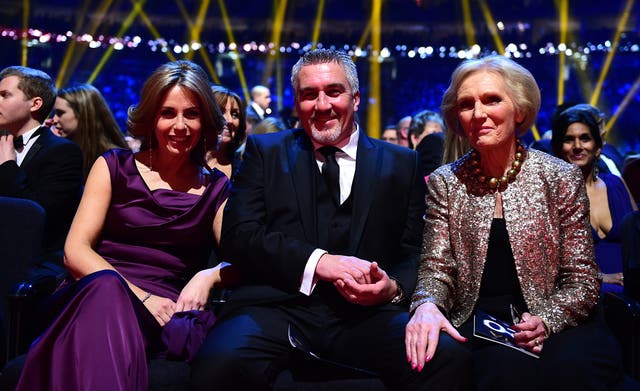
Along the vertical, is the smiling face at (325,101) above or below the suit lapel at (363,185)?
above

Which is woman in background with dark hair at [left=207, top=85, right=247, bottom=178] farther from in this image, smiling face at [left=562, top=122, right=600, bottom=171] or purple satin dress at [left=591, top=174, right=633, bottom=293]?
purple satin dress at [left=591, top=174, right=633, bottom=293]

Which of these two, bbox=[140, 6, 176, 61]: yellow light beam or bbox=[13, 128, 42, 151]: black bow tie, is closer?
bbox=[13, 128, 42, 151]: black bow tie

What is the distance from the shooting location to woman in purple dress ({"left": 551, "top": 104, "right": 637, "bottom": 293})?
3.89 m

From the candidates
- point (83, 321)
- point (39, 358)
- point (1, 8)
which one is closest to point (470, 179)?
point (83, 321)

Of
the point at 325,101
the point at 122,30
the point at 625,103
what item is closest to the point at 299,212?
the point at 325,101

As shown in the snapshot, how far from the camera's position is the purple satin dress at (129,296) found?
219 centimetres

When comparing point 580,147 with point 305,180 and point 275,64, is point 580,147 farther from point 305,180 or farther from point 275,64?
point 275,64

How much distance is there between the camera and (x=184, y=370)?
2.42m

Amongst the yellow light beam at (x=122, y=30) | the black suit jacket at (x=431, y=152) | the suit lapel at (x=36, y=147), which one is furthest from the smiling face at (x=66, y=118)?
the yellow light beam at (x=122, y=30)

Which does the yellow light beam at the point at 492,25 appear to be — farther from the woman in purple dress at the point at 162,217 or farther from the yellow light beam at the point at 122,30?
the woman in purple dress at the point at 162,217

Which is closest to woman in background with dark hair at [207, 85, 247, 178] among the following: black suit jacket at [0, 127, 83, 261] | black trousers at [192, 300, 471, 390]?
black suit jacket at [0, 127, 83, 261]

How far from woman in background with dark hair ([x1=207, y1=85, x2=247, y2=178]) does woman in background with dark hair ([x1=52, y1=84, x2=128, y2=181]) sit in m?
0.80

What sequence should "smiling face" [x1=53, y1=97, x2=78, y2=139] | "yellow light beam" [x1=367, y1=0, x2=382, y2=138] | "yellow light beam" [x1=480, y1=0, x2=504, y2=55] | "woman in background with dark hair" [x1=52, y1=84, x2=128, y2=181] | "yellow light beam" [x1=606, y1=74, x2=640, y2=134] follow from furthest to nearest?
"yellow light beam" [x1=367, y1=0, x2=382, y2=138]
"yellow light beam" [x1=480, y1=0, x2=504, y2=55]
"yellow light beam" [x1=606, y1=74, x2=640, y2=134]
"smiling face" [x1=53, y1=97, x2=78, y2=139]
"woman in background with dark hair" [x1=52, y1=84, x2=128, y2=181]

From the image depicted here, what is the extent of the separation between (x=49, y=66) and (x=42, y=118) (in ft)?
32.6
